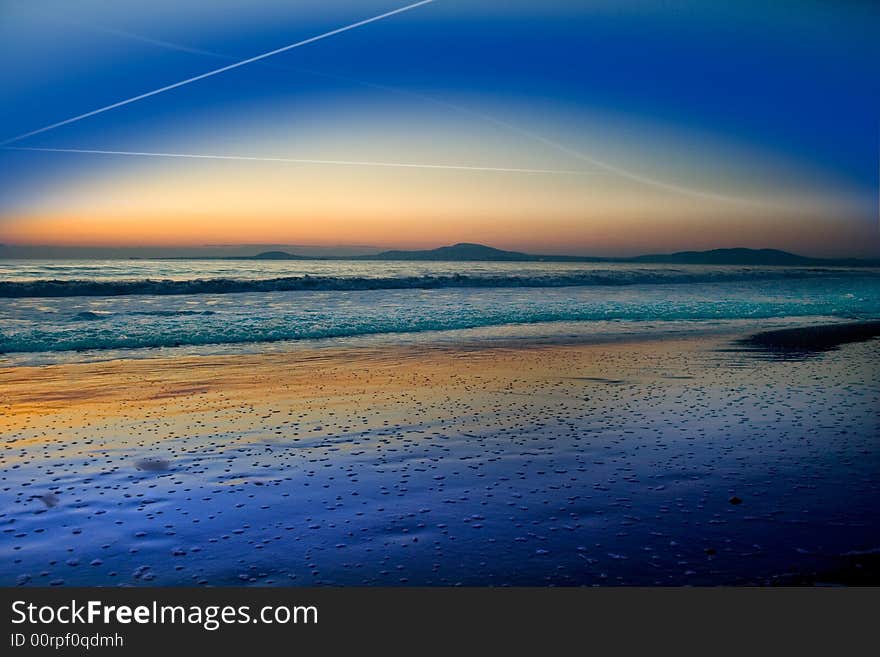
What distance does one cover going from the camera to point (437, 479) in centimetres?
561

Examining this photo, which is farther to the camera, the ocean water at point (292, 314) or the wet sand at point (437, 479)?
the ocean water at point (292, 314)

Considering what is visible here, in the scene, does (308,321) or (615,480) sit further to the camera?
(308,321)

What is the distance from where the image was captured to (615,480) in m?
5.53

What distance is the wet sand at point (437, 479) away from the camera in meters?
4.06

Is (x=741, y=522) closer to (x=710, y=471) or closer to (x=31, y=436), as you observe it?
(x=710, y=471)

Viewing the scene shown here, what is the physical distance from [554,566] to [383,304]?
22.1m

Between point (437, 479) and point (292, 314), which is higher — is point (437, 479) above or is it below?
below

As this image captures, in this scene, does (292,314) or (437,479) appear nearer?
(437,479)

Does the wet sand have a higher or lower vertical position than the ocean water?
lower

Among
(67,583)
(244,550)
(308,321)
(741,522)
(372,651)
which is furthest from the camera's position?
(308,321)

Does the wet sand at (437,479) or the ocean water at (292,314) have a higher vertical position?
the ocean water at (292,314)

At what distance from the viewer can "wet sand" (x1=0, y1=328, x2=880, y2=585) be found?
13.3ft

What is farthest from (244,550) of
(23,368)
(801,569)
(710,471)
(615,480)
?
(23,368)

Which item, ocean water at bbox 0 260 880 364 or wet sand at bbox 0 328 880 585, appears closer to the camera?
wet sand at bbox 0 328 880 585
